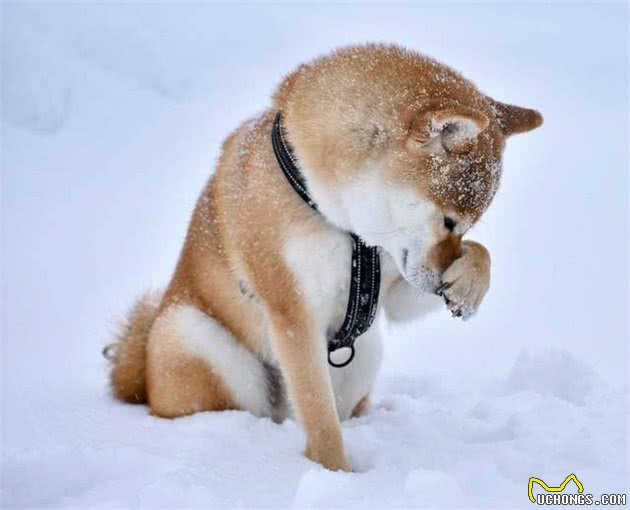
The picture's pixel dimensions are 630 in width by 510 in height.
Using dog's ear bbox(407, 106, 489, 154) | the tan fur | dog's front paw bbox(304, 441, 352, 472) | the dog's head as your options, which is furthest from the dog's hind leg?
dog's ear bbox(407, 106, 489, 154)

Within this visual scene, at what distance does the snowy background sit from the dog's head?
2.71 feet

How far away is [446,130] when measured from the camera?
9.37 ft

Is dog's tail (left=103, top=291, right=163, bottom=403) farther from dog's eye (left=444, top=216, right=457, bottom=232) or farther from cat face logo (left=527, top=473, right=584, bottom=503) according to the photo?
cat face logo (left=527, top=473, right=584, bottom=503)

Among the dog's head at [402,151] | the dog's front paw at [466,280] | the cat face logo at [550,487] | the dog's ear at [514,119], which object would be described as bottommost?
the cat face logo at [550,487]

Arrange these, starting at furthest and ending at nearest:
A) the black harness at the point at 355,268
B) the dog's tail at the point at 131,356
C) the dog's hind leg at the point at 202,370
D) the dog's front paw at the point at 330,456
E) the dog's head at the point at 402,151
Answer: the dog's tail at the point at 131,356
the dog's hind leg at the point at 202,370
the black harness at the point at 355,268
the dog's front paw at the point at 330,456
the dog's head at the point at 402,151

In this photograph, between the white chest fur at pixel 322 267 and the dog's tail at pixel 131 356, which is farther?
the dog's tail at pixel 131 356

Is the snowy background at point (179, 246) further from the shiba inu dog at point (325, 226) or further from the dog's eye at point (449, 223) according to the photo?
the dog's eye at point (449, 223)

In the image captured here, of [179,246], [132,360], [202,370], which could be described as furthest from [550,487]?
[179,246]

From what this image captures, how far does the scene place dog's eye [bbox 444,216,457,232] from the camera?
116 inches

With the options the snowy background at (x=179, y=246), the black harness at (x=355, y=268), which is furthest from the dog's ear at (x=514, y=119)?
the snowy background at (x=179, y=246)

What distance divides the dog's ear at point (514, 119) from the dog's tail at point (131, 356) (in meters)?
1.84

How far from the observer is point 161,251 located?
688 cm

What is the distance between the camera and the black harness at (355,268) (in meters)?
3.18

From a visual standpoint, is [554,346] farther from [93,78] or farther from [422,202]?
[93,78]
